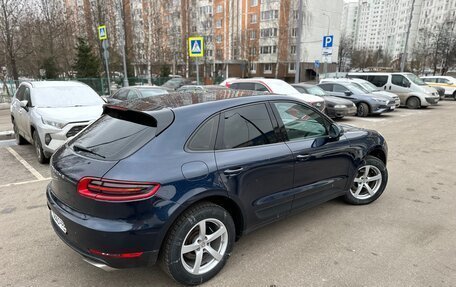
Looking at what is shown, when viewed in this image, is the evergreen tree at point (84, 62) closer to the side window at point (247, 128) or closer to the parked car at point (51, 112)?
the parked car at point (51, 112)

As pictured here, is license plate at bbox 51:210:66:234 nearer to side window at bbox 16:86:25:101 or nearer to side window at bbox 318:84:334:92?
side window at bbox 16:86:25:101

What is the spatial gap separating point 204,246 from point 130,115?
4.48 ft

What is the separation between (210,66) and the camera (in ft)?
179

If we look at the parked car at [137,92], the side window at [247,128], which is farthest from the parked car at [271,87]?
the side window at [247,128]

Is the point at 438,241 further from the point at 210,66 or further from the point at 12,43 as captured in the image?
the point at 210,66

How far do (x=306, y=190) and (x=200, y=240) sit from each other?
1.38 m

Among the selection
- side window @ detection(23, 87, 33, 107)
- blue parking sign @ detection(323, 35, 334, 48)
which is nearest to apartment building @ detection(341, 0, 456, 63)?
blue parking sign @ detection(323, 35, 334, 48)

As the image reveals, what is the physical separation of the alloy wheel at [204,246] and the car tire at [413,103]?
1651 cm

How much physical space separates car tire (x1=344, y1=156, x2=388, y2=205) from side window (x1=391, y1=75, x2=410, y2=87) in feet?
45.5

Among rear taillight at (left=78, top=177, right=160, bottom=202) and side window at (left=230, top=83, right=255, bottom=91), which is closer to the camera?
rear taillight at (left=78, top=177, right=160, bottom=202)

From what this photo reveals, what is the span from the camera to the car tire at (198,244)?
2.41 meters

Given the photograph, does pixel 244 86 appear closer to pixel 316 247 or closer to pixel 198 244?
pixel 316 247

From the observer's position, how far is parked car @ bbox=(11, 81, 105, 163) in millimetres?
5703

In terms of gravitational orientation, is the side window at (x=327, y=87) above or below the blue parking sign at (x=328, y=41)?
below
